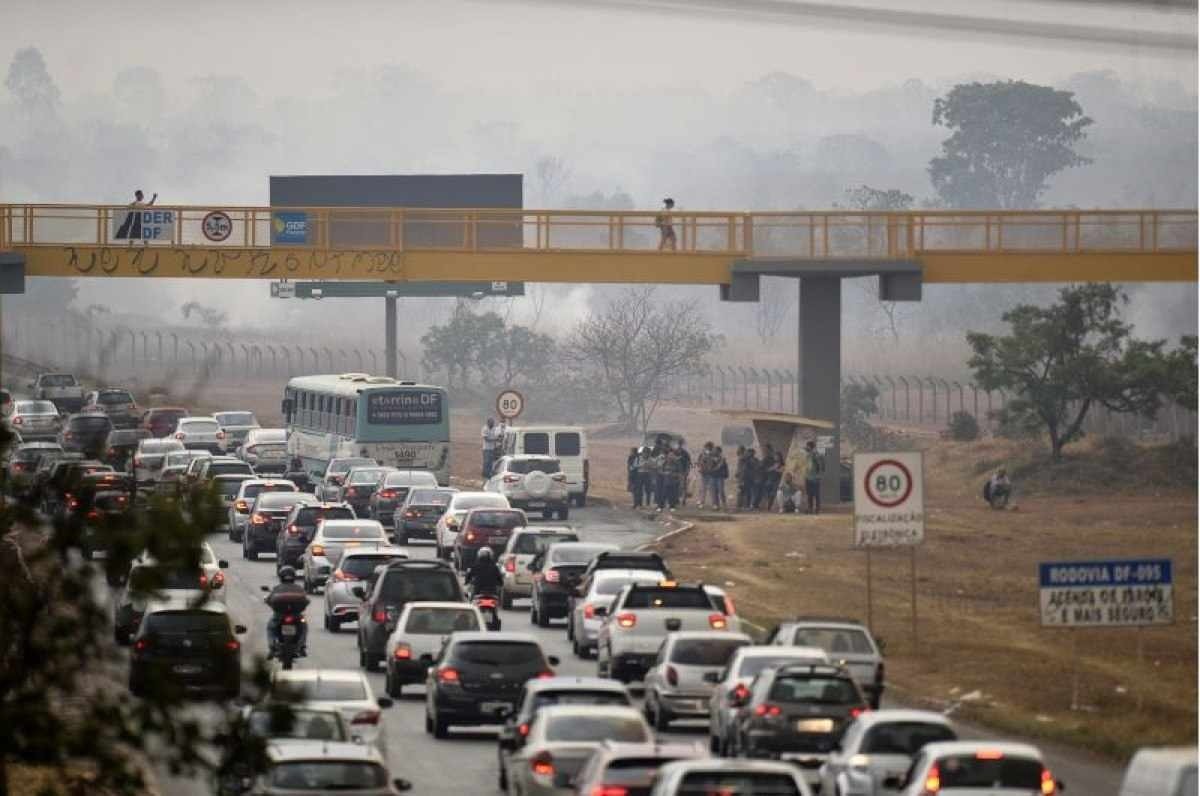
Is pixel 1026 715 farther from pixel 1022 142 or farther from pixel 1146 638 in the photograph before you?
pixel 1022 142

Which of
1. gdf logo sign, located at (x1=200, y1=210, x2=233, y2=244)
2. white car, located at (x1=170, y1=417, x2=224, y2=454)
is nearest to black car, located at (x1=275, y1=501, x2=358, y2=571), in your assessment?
gdf logo sign, located at (x1=200, y1=210, x2=233, y2=244)

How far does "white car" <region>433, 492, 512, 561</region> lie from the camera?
5372cm

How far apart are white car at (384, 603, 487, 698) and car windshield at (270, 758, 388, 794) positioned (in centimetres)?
1289

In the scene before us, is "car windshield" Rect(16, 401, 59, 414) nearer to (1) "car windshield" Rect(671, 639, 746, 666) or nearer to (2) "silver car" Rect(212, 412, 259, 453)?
(2) "silver car" Rect(212, 412, 259, 453)

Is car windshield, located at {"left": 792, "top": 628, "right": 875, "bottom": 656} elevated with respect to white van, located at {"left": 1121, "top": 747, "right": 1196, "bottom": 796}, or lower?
lower

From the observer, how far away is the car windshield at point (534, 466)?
66.5 metres

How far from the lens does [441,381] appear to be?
145m

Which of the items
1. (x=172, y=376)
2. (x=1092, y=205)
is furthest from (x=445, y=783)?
(x=1092, y=205)

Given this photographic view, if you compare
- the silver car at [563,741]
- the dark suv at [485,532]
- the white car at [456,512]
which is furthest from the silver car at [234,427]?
the silver car at [563,741]

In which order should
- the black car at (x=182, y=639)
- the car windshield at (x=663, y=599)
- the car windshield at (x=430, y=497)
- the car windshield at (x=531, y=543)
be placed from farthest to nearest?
the car windshield at (x=430, y=497) → the car windshield at (x=531, y=543) → the car windshield at (x=663, y=599) → the black car at (x=182, y=639)

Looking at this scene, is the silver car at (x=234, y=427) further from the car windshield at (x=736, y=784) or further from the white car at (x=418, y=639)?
the car windshield at (x=736, y=784)

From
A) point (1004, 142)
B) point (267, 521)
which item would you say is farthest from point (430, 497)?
point (1004, 142)

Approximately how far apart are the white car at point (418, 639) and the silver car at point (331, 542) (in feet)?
43.7

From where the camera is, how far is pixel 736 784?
19.8 meters
